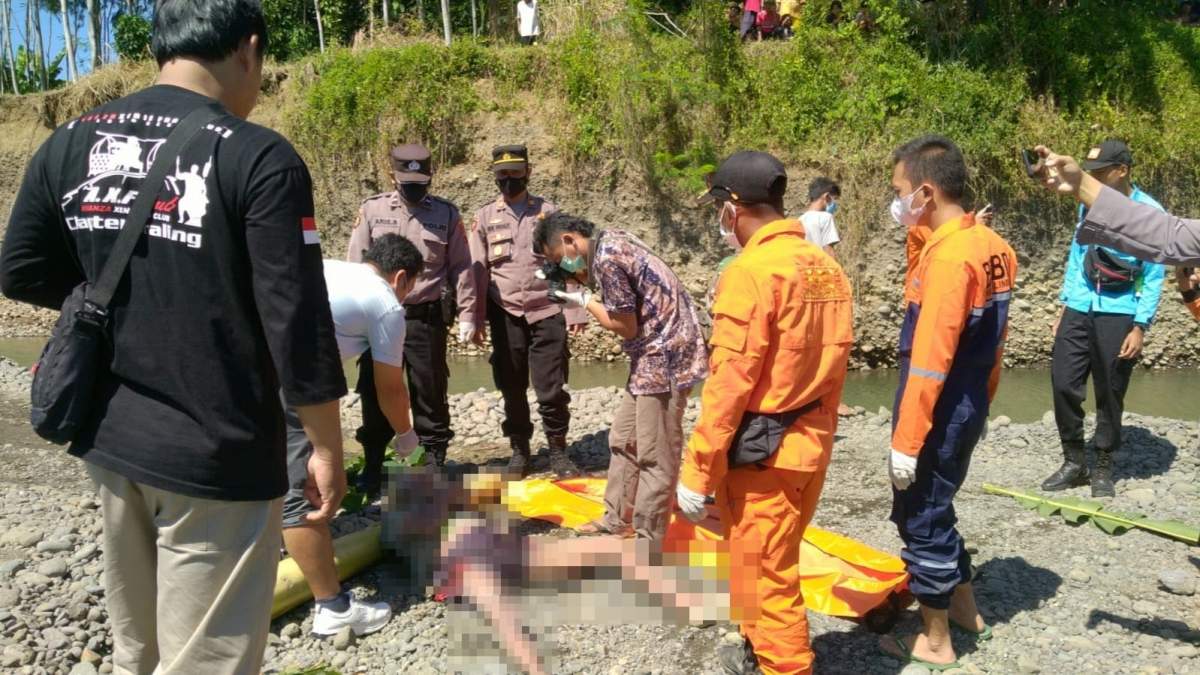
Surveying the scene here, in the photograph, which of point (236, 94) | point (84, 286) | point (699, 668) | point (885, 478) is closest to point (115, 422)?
point (84, 286)

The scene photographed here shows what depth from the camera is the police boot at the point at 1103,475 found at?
5.71 m

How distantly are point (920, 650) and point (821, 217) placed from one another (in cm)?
442

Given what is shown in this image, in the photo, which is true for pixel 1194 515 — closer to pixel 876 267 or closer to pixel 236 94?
pixel 236 94

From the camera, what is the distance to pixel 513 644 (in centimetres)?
323

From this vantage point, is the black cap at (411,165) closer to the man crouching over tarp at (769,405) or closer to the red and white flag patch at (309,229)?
the man crouching over tarp at (769,405)

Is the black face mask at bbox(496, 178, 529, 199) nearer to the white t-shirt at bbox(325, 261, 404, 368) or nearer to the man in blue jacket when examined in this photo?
Result: the white t-shirt at bbox(325, 261, 404, 368)

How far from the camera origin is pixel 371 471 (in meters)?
5.62

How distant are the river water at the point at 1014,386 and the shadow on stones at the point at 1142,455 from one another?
2.19 meters

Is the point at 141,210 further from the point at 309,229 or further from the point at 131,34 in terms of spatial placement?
the point at 131,34


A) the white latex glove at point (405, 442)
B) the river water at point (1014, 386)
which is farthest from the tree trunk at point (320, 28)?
the white latex glove at point (405, 442)

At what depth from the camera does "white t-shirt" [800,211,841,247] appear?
7.29 m

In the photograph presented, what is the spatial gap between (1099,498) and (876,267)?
7.08 m

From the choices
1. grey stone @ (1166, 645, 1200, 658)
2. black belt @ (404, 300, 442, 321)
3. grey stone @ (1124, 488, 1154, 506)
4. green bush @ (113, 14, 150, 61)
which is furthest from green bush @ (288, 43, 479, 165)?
grey stone @ (1166, 645, 1200, 658)

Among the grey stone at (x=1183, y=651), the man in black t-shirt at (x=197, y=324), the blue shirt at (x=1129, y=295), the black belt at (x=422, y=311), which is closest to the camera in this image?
the man in black t-shirt at (x=197, y=324)
